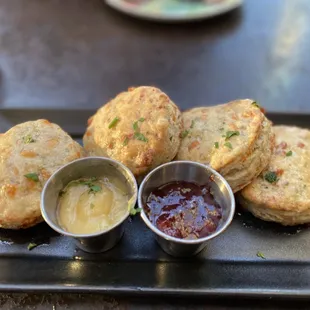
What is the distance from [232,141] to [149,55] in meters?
3.28

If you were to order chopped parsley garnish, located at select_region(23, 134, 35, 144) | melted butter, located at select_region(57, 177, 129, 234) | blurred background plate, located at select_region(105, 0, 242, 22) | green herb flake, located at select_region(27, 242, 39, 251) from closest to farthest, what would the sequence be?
1. melted butter, located at select_region(57, 177, 129, 234)
2. green herb flake, located at select_region(27, 242, 39, 251)
3. chopped parsley garnish, located at select_region(23, 134, 35, 144)
4. blurred background plate, located at select_region(105, 0, 242, 22)

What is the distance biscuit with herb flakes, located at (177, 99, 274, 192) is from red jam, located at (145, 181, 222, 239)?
1.03 ft

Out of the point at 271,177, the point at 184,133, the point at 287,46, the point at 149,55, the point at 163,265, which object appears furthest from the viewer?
the point at 287,46

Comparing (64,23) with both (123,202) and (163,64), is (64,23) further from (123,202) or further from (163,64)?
(123,202)

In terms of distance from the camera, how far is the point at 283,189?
3568 millimetres

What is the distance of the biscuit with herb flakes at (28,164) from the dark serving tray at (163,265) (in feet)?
1.06

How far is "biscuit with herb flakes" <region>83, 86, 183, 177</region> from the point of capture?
140 inches

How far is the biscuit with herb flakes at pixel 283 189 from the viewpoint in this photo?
136 inches

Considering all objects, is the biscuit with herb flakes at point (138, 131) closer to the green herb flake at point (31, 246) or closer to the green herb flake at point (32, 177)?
the green herb flake at point (32, 177)

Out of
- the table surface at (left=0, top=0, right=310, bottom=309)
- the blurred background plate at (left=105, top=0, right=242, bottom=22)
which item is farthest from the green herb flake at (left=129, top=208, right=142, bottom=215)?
the blurred background plate at (left=105, top=0, right=242, bottom=22)

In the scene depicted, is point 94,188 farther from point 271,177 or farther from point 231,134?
point 271,177

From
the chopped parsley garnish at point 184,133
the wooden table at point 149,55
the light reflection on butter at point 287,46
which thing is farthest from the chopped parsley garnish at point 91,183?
the light reflection on butter at point 287,46

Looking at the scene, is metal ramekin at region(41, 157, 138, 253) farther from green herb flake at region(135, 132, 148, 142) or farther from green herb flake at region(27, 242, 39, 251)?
green herb flake at region(27, 242, 39, 251)

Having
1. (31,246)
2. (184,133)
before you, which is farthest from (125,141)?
(31,246)
